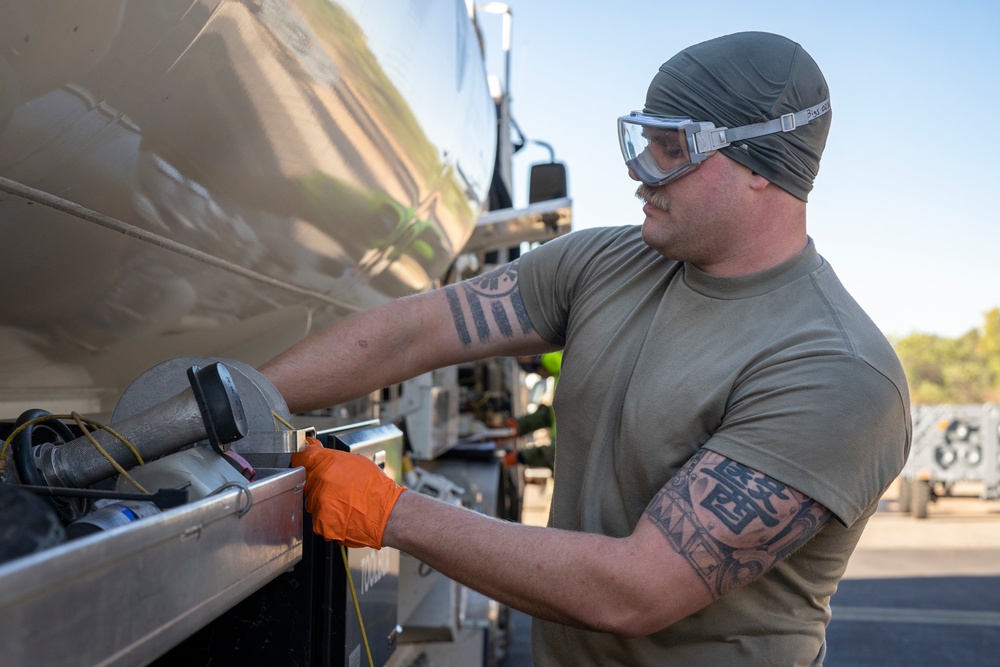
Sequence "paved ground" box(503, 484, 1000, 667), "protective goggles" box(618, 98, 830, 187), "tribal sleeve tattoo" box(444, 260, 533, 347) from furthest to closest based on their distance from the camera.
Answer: "paved ground" box(503, 484, 1000, 667) < "tribal sleeve tattoo" box(444, 260, 533, 347) < "protective goggles" box(618, 98, 830, 187)

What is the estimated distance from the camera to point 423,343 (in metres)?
2.13

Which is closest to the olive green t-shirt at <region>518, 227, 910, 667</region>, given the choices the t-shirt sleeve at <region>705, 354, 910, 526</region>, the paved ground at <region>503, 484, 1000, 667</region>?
the t-shirt sleeve at <region>705, 354, 910, 526</region>

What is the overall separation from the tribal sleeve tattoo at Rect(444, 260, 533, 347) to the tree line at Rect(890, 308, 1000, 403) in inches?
1575

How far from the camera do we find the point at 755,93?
1.87 metres

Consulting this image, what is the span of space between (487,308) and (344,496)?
2.50ft

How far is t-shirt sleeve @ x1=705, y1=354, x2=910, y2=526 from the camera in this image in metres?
1.64

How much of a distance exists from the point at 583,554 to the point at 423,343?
678 millimetres

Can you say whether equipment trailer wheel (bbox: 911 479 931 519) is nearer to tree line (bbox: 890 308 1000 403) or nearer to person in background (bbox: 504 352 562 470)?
person in background (bbox: 504 352 562 470)

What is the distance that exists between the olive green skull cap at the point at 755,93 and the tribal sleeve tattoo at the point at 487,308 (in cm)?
53

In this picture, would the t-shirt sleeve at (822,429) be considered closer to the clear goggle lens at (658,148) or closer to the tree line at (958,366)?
the clear goggle lens at (658,148)

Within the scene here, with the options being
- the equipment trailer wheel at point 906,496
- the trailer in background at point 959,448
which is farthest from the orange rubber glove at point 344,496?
the equipment trailer wheel at point 906,496

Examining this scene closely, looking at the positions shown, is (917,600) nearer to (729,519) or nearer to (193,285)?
(729,519)

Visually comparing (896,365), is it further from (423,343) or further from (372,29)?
(372,29)

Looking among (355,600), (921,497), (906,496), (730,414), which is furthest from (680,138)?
(906,496)
